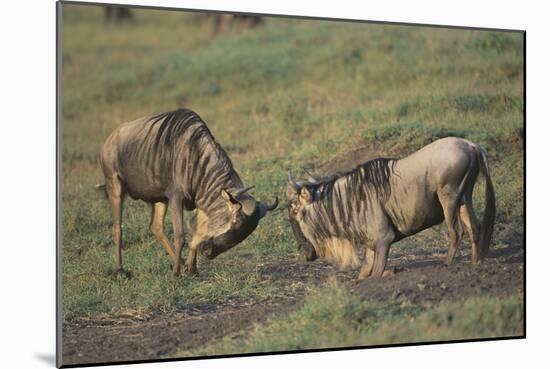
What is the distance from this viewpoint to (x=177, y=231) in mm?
7066

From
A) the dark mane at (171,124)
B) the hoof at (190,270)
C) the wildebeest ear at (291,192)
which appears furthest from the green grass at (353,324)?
the dark mane at (171,124)

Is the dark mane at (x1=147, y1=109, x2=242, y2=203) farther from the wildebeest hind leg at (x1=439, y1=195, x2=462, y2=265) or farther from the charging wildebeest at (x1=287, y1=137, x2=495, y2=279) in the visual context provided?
the wildebeest hind leg at (x1=439, y1=195, x2=462, y2=265)

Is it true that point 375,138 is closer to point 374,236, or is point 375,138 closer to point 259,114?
point 374,236

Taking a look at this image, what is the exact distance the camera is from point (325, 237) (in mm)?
7254

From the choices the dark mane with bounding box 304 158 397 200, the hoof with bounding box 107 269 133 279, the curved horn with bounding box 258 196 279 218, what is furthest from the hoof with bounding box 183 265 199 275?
the dark mane with bounding box 304 158 397 200

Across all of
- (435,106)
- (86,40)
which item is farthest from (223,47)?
(435,106)

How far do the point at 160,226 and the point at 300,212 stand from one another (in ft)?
3.35

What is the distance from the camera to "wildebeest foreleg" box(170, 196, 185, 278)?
277 inches

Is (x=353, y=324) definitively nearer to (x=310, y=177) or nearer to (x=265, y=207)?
(x=265, y=207)

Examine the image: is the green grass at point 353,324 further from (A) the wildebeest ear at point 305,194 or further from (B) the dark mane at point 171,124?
(B) the dark mane at point 171,124

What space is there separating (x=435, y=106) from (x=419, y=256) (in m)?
1.35

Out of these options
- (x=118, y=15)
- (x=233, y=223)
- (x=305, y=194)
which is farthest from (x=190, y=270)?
(x=118, y=15)

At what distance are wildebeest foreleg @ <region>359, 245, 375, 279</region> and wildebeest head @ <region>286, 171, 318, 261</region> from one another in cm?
35

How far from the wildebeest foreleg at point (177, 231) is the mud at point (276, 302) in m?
0.33
